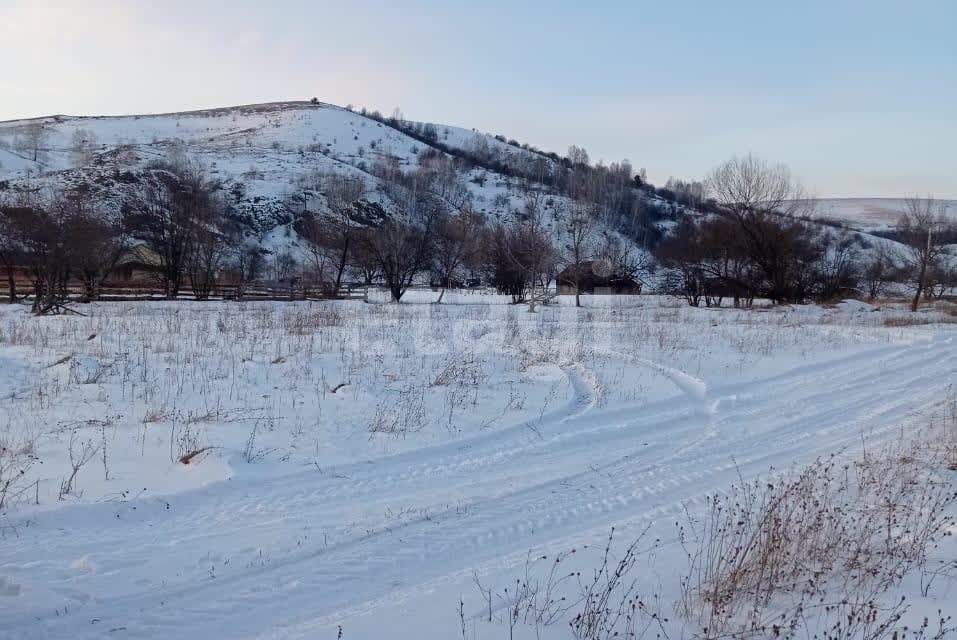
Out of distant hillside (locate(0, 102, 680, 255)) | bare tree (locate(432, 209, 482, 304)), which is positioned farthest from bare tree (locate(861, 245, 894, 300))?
distant hillside (locate(0, 102, 680, 255))

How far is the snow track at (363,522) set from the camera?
3.25 metres

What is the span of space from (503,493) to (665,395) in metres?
4.83

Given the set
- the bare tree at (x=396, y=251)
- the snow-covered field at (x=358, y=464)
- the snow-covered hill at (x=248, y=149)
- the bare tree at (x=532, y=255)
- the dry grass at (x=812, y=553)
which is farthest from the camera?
the snow-covered hill at (x=248, y=149)

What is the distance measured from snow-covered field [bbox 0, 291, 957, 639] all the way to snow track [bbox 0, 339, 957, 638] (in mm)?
19

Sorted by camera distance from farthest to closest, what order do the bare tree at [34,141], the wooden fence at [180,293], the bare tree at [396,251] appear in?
the bare tree at [34,141], the bare tree at [396,251], the wooden fence at [180,293]

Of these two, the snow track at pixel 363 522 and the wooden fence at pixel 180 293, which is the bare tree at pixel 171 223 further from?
the snow track at pixel 363 522

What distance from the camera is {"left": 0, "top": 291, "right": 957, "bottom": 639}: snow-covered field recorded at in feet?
11.0

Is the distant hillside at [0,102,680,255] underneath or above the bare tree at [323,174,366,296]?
above

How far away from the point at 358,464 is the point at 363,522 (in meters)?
1.36

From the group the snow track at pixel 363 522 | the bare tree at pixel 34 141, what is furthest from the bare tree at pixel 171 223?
the bare tree at pixel 34 141

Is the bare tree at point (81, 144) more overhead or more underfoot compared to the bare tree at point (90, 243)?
more overhead

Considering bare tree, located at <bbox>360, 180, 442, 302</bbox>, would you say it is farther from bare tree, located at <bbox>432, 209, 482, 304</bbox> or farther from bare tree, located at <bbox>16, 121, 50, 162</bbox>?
bare tree, located at <bbox>16, 121, 50, 162</bbox>

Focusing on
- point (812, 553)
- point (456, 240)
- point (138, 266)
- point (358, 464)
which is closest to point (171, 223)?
point (138, 266)

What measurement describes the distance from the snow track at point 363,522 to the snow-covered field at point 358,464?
19mm
